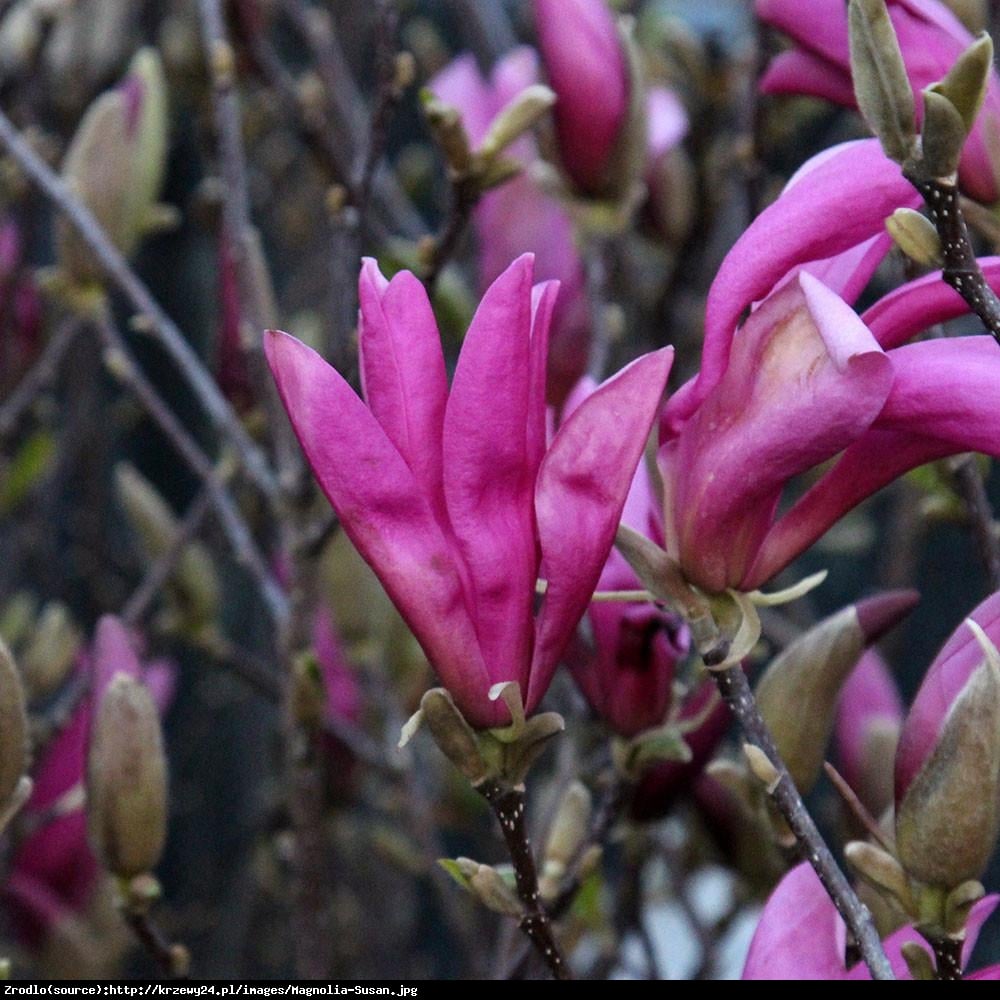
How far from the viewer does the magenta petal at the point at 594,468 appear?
1.18 feet

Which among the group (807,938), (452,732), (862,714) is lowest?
(862,714)

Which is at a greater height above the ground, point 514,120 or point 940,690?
point 514,120

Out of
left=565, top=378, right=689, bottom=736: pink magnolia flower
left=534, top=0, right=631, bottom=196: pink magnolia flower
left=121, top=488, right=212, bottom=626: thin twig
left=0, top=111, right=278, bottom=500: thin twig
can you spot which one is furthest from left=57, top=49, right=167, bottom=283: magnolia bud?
left=565, top=378, right=689, bottom=736: pink magnolia flower

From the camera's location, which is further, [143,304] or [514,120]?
[143,304]

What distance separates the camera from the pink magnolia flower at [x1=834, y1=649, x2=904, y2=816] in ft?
2.00

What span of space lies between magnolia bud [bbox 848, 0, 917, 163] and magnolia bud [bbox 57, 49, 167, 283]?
20.1 inches

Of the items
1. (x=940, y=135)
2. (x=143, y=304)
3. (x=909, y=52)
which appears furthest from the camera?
(x=143, y=304)

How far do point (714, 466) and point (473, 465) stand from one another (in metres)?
0.06

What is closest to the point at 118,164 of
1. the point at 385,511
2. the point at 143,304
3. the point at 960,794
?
the point at 143,304

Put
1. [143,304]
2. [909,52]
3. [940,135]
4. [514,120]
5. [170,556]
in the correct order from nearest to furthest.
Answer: [940,135]
[909,52]
[514,120]
[143,304]
[170,556]

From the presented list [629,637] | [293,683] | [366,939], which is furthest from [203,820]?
[629,637]

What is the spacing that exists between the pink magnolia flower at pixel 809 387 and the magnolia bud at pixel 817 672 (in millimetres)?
83

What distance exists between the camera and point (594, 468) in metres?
0.36

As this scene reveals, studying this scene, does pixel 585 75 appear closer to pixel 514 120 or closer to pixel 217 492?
pixel 514 120
